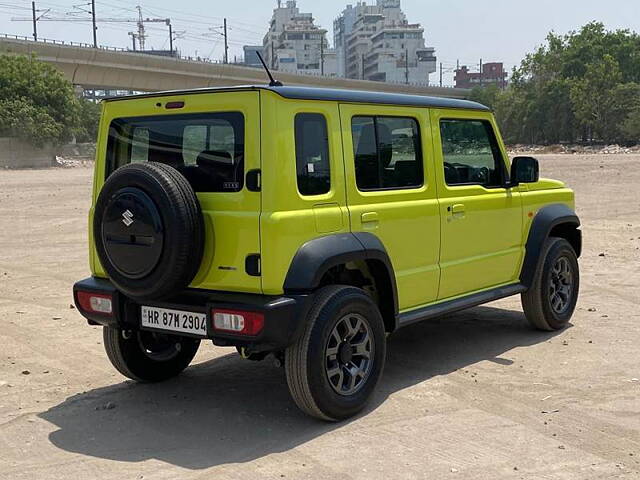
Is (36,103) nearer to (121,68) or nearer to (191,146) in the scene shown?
(121,68)

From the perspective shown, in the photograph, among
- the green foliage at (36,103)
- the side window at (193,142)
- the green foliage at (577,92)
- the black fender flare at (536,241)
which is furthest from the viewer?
the green foliage at (577,92)

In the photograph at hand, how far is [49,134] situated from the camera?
172ft

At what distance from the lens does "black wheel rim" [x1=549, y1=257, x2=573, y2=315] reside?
707 centimetres

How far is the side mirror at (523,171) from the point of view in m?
6.51

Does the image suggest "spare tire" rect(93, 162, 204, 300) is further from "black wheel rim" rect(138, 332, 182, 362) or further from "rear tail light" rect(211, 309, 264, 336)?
"black wheel rim" rect(138, 332, 182, 362)

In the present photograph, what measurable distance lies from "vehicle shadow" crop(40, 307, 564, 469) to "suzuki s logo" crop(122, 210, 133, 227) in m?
1.28

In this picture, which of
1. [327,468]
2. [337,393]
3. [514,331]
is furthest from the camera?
[514,331]

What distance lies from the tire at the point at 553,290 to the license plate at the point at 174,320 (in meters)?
3.36

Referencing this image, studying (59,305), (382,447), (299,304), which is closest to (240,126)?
(299,304)

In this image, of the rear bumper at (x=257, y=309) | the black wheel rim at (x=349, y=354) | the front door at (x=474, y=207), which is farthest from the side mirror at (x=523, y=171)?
the rear bumper at (x=257, y=309)

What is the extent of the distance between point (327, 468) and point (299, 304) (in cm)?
92

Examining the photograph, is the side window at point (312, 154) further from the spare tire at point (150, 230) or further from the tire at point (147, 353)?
the tire at point (147, 353)

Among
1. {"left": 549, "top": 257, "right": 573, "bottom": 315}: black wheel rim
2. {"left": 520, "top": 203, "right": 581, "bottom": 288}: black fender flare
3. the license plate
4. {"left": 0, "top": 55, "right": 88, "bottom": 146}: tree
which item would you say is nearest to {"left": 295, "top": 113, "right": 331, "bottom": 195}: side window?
the license plate

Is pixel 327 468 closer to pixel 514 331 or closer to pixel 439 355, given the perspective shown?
pixel 439 355
